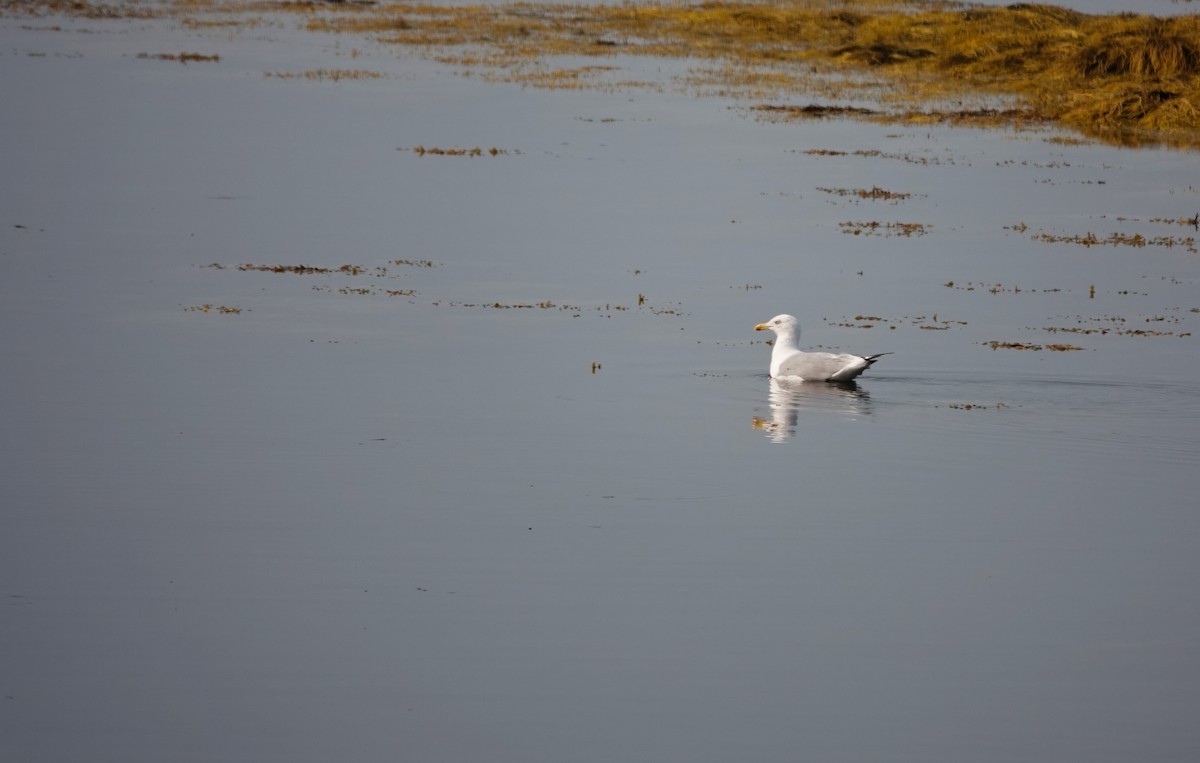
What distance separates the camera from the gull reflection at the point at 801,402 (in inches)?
581

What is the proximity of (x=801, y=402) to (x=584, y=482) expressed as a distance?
4.03 m

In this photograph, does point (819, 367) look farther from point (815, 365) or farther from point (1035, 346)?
point (1035, 346)

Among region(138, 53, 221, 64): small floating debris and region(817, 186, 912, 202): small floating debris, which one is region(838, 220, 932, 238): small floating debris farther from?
region(138, 53, 221, 64): small floating debris

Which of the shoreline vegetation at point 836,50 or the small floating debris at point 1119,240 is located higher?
the shoreline vegetation at point 836,50

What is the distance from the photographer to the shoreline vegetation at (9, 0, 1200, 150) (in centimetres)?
4169

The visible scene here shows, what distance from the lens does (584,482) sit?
1237cm

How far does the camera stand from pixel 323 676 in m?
8.78

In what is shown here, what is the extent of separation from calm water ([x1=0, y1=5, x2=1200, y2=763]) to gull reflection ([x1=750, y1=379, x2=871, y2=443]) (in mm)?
72

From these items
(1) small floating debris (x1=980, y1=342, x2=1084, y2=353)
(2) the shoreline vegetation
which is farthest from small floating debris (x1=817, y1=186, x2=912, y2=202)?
(1) small floating debris (x1=980, y1=342, x2=1084, y2=353)

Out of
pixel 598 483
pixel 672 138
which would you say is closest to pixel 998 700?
pixel 598 483

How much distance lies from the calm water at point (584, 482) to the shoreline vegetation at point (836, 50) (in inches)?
556

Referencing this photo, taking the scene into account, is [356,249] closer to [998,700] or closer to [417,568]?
[417,568]

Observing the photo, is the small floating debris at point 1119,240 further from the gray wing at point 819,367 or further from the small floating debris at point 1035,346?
the gray wing at point 819,367

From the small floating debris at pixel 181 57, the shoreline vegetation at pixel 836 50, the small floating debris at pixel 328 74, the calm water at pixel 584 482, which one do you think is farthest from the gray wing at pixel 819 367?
the small floating debris at pixel 181 57
